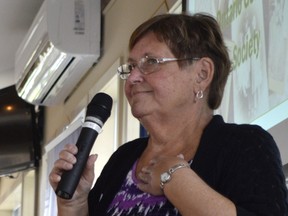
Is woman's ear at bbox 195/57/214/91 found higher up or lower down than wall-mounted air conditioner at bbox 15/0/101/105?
higher up

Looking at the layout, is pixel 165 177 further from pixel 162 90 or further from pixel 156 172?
pixel 162 90

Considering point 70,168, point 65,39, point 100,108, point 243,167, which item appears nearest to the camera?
point 243,167

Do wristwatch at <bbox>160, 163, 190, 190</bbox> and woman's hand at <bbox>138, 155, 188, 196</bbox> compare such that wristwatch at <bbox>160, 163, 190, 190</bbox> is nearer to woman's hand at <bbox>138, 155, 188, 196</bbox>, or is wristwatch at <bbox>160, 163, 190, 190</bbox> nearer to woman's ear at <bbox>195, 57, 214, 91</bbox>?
woman's hand at <bbox>138, 155, 188, 196</bbox>

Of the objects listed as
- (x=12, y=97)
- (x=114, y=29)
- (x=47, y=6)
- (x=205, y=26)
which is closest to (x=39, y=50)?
(x=47, y=6)

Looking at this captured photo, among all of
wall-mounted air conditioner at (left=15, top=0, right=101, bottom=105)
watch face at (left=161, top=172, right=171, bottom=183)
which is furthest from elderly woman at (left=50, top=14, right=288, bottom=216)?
wall-mounted air conditioner at (left=15, top=0, right=101, bottom=105)

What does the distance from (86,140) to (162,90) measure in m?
0.16

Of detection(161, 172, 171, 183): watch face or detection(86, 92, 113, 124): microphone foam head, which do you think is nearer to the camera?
detection(161, 172, 171, 183): watch face

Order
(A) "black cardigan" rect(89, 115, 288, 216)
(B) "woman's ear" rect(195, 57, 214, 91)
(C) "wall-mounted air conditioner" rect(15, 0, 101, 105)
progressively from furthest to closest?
(C) "wall-mounted air conditioner" rect(15, 0, 101, 105) → (B) "woman's ear" rect(195, 57, 214, 91) → (A) "black cardigan" rect(89, 115, 288, 216)

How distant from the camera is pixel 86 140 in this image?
4.30 feet

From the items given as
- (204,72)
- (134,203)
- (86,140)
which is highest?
(204,72)

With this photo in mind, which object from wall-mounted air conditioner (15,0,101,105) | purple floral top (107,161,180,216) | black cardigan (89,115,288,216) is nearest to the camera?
black cardigan (89,115,288,216)

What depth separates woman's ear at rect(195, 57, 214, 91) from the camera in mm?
1355

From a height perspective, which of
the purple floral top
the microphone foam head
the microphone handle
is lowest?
the purple floral top

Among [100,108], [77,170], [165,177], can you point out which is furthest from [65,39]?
[165,177]
